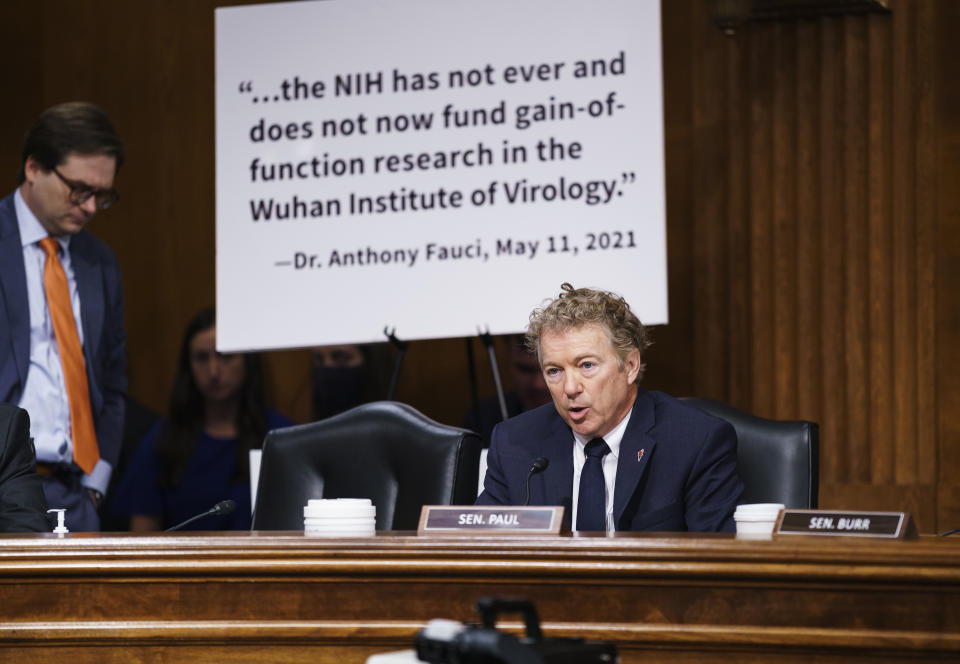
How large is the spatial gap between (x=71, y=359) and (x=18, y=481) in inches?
41.2

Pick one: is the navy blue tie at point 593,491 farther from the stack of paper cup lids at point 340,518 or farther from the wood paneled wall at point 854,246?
the wood paneled wall at point 854,246

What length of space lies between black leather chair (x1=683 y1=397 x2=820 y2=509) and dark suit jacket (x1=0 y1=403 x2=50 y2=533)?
1.38m

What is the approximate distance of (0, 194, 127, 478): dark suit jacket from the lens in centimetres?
358

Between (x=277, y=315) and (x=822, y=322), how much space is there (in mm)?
1618

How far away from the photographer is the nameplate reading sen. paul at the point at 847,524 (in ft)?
5.90

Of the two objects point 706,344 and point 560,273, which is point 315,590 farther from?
point 706,344

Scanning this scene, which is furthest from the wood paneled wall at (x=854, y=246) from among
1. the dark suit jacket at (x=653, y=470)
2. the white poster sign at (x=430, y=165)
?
the dark suit jacket at (x=653, y=470)


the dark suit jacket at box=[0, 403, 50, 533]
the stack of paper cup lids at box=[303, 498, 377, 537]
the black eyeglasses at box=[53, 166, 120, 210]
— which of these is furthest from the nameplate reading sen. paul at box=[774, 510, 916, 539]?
the black eyeglasses at box=[53, 166, 120, 210]

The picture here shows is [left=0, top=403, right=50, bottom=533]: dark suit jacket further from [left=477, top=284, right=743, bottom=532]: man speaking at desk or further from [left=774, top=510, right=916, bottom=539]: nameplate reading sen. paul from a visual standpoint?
[left=774, top=510, right=916, bottom=539]: nameplate reading sen. paul

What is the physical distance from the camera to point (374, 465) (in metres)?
2.96

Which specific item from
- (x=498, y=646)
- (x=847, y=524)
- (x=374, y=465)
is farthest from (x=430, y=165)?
(x=498, y=646)

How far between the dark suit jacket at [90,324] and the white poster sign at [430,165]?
0.31 meters

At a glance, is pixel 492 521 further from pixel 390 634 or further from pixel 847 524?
pixel 847 524

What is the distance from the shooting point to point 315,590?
70.4 inches
